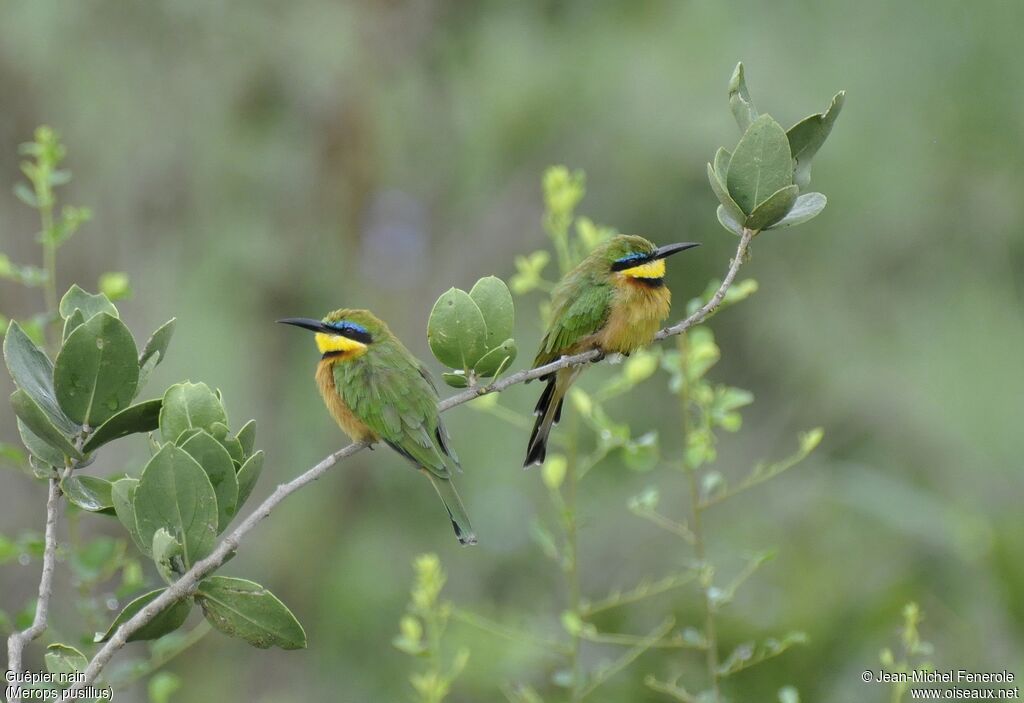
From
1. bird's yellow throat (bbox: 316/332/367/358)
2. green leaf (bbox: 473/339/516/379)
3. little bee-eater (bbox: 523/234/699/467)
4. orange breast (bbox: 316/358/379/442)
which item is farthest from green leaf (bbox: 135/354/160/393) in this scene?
little bee-eater (bbox: 523/234/699/467)

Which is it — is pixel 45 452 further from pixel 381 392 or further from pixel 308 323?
pixel 381 392

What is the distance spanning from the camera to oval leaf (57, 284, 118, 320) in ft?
3.64

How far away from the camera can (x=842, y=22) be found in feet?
16.6

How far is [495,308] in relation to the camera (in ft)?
4.07

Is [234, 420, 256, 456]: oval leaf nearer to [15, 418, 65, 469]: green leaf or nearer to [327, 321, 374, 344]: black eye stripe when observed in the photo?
[15, 418, 65, 469]: green leaf

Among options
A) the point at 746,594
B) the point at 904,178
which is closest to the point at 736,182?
the point at 746,594

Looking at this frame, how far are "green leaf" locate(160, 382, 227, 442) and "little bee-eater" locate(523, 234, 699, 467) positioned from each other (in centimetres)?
141

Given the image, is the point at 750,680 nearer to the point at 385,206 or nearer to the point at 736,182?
the point at 736,182

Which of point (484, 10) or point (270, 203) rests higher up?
point (484, 10)

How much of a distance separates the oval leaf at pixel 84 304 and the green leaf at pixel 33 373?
2.6 inches

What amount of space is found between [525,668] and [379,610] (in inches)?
95.3

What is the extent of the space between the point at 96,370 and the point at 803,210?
706 mm

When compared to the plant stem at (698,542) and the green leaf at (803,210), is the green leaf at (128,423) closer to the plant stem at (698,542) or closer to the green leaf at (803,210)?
the green leaf at (803,210)

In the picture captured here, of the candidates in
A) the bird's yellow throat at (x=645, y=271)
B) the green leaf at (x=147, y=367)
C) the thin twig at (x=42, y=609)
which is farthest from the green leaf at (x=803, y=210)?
the bird's yellow throat at (x=645, y=271)
